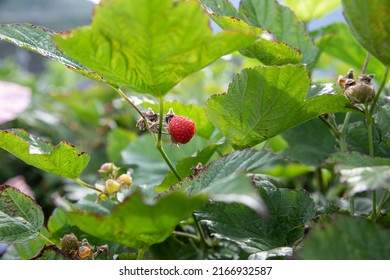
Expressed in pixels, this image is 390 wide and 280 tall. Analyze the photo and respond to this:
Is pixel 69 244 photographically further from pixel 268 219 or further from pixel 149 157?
pixel 149 157

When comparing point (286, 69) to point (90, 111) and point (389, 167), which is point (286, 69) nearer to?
point (389, 167)

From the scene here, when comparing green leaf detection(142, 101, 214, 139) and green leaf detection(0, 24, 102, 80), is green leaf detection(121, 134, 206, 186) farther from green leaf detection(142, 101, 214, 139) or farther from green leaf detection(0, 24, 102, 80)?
green leaf detection(0, 24, 102, 80)

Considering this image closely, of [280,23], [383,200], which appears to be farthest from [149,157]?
[383,200]

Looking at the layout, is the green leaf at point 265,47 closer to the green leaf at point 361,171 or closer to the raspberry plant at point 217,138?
the raspberry plant at point 217,138

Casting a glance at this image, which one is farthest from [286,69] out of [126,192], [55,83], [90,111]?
[55,83]

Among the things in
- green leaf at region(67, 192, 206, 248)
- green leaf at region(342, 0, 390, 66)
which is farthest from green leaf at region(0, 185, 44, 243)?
green leaf at region(342, 0, 390, 66)

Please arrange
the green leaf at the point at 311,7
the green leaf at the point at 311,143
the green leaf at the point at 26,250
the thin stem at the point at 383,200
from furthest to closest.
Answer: the green leaf at the point at 311,7, the green leaf at the point at 311,143, the green leaf at the point at 26,250, the thin stem at the point at 383,200

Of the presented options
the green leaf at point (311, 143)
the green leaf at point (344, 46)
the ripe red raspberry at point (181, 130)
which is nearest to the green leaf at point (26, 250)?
the ripe red raspberry at point (181, 130)
